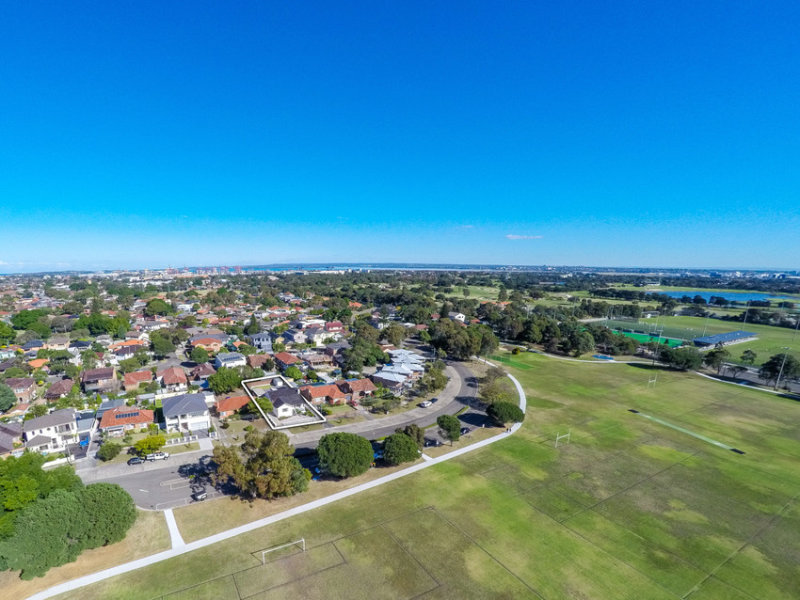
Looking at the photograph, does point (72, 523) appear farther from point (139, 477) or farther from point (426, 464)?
point (426, 464)

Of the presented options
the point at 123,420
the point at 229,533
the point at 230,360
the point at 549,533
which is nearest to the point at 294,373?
the point at 230,360

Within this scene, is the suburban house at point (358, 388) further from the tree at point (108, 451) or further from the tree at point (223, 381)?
the tree at point (108, 451)

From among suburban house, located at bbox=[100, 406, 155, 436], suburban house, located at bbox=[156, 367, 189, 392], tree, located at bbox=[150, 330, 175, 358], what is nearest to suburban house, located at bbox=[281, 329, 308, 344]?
tree, located at bbox=[150, 330, 175, 358]

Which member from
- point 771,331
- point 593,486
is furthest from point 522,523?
point 771,331

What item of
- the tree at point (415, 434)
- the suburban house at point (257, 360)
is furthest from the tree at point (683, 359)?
the suburban house at point (257, 360)

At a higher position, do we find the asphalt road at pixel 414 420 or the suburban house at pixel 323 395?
the suburban house at pixel 323 395

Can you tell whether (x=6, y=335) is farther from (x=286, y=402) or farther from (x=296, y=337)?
(x=286, y=402)
